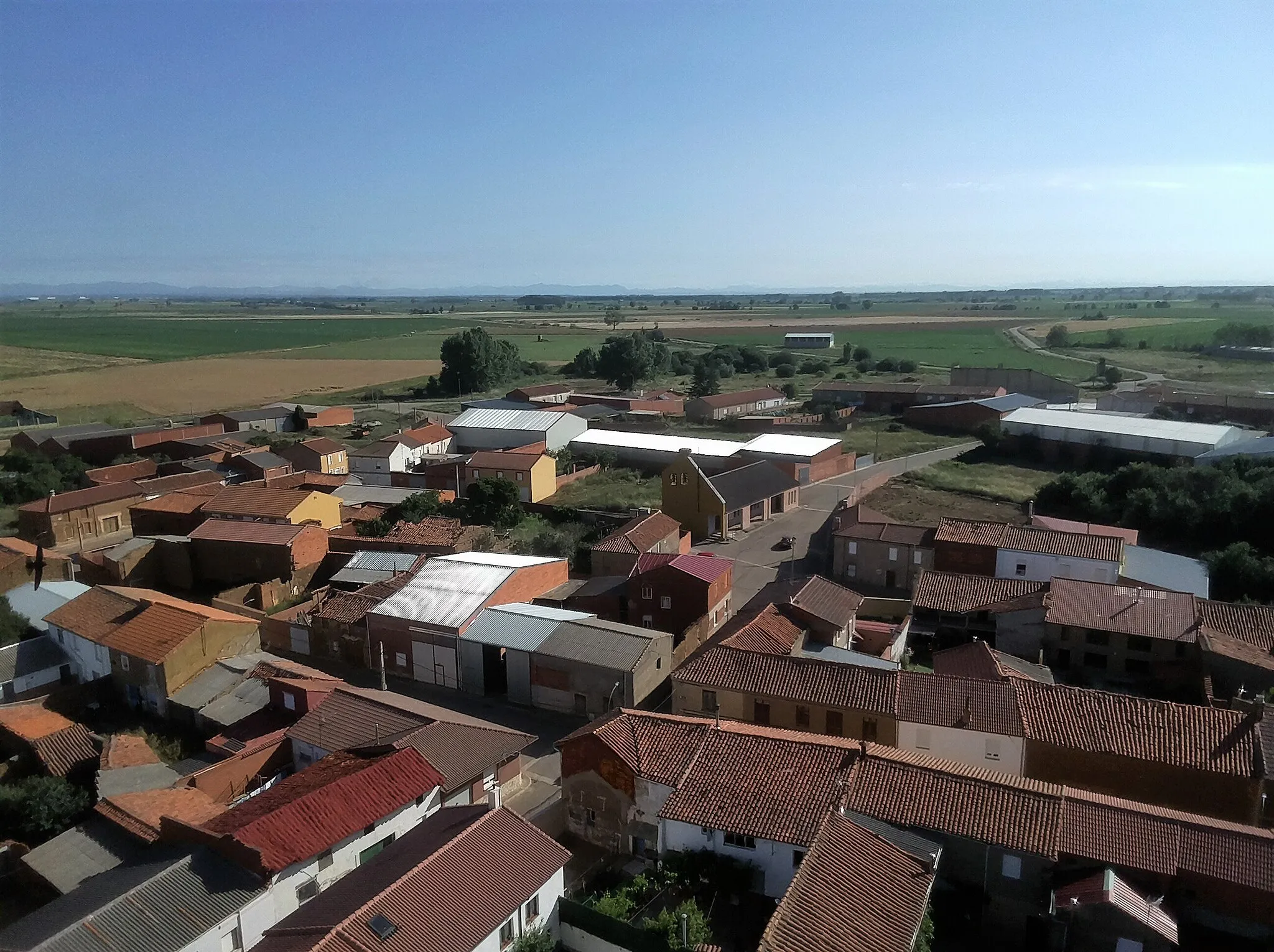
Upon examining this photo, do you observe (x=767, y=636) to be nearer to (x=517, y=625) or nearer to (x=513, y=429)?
(x=517, y=625)

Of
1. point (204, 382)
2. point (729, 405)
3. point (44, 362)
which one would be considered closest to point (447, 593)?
point (729, 405)

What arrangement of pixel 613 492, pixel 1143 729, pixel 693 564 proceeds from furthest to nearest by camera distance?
pixel 613 492 < pixel 693 564 < pixel 1143 729

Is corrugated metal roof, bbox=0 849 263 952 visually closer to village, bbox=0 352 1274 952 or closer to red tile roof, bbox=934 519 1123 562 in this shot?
village, bbox=0 352 1274 952

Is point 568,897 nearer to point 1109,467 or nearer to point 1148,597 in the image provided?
point 1148,597

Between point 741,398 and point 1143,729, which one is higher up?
point 741,398

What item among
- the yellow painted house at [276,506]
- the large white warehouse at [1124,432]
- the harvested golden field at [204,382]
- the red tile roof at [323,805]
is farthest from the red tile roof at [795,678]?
the harvested golden field at [204,382]
